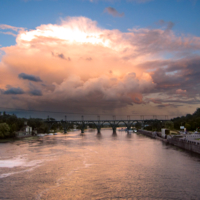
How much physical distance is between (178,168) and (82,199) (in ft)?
67.5

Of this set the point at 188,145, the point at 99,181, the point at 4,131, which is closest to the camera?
the point at 99,181

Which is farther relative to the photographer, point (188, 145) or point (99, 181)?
point (188, 145)

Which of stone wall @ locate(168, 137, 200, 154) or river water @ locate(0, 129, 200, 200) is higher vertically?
stone wall @ locate(168, 137, 200, 154)

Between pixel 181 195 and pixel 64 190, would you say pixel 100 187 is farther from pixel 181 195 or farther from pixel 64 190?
pixel 181 195

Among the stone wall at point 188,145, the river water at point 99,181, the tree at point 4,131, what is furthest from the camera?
the tree at point 4,131

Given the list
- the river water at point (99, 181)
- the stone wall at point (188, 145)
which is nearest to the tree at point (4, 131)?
the river water at point (99, 181)

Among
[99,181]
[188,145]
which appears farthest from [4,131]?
[99,181]

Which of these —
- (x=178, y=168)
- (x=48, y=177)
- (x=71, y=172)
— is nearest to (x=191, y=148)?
(x=178, y=168)

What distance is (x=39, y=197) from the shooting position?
23328mm

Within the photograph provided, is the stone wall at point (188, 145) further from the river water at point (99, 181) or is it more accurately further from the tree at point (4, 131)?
the tree at point (4, 131)

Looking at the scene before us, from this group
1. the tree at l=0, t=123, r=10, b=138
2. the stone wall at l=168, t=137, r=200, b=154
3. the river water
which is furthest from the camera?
the tree at l=0, t=123, r=10, b=138

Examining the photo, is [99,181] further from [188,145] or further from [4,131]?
[4,131]

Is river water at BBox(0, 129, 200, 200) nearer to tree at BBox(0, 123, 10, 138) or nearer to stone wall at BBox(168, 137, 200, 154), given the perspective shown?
stone wall at BBox(168, 137, 200, 154)

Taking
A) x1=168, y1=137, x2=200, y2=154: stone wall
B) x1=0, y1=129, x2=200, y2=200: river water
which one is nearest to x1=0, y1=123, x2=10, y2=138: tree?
x1=0, y1=129, x2=200, y2=200: river water
